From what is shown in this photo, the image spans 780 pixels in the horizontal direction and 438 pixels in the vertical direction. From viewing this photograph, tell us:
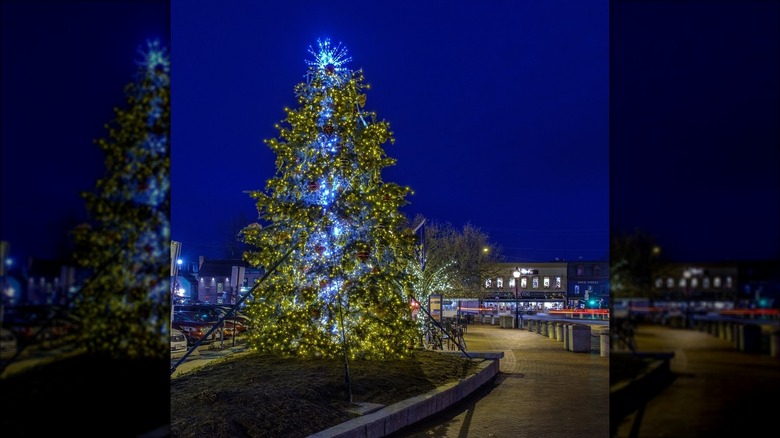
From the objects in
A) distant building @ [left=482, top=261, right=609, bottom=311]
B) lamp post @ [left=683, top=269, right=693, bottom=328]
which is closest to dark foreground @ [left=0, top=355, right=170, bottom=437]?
lamp post @ [left=683, top=269, right=693, bottom=328]

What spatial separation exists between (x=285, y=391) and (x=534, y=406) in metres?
4.13

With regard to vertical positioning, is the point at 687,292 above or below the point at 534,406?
above

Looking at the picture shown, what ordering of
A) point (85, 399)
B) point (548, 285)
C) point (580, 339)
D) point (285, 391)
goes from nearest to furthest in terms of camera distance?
1. point (85, 399)
2. point (285, 391)
3. point (580, 339)
4. point (548, 285)

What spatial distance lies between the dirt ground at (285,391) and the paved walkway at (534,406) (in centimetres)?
77

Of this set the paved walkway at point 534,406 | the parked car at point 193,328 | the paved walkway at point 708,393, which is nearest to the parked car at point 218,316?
the parked car at point 193,328

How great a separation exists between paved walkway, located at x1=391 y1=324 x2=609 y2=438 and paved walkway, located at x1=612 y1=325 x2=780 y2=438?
21.0 ft

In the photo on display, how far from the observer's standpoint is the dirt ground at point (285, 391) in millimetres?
7516

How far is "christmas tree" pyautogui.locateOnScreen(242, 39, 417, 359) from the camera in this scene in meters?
12.6

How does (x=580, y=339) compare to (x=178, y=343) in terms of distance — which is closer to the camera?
(x=178, y=343)

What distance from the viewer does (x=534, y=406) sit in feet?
34.4

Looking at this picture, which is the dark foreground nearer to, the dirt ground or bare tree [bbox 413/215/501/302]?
the dirt ground

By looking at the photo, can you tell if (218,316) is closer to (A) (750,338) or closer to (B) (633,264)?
(B) (633,264)

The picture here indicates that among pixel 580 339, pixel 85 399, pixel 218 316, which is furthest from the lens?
pixel 218 316

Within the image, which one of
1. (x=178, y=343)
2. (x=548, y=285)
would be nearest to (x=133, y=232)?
(x=178, y=343)
